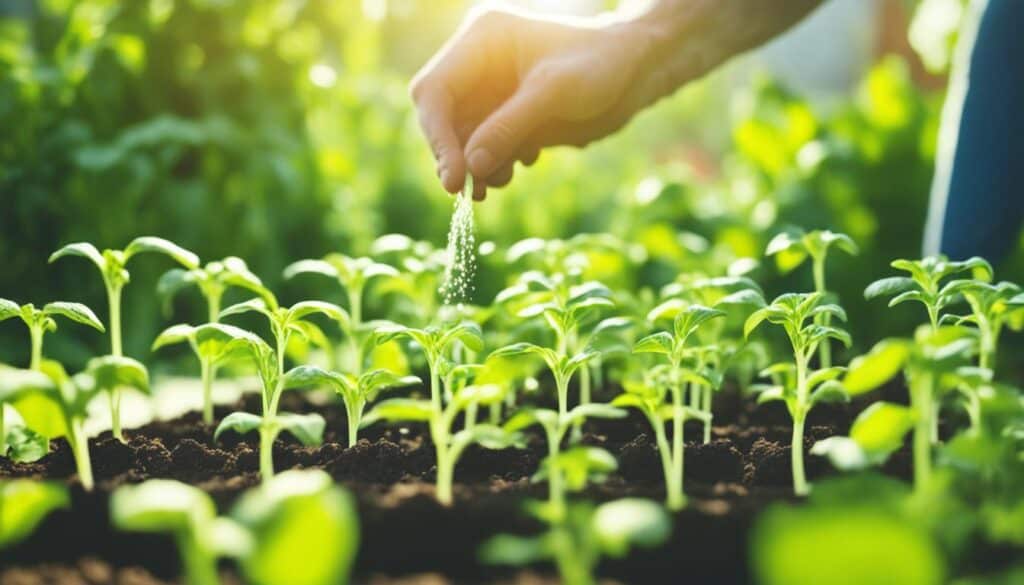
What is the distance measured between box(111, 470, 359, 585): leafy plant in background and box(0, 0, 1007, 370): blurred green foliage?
2.11m

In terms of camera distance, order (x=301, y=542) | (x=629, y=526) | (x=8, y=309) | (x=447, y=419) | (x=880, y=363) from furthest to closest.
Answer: (x=8, y=309) → (x=447, y=419) → (x=880, y=363) → (x=629, y=526) → (x=301, y=542)

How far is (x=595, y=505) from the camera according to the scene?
155 centimetres

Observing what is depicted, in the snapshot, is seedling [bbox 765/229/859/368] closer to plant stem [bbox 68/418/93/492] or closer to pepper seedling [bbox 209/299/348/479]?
pepper seedling [bbox 209/299/348/479]

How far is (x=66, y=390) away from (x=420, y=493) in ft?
1.78

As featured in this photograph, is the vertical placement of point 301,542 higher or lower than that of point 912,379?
lower

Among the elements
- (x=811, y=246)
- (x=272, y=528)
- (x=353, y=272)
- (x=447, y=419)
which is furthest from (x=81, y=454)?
(x=811, y=246)

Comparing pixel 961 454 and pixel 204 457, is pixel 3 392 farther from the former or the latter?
pixel 961 454

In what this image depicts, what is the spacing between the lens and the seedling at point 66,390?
4.44 ft

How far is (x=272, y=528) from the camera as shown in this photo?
0.97 meters

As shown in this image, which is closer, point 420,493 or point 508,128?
point 420,493

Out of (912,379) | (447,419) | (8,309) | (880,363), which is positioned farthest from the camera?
(8,309)

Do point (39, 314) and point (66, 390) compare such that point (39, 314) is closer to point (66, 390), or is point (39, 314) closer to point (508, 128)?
point (66, 390)

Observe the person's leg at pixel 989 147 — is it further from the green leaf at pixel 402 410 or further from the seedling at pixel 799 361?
the green leaf at pixel 402 410

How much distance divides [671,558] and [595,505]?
0.69 feet
